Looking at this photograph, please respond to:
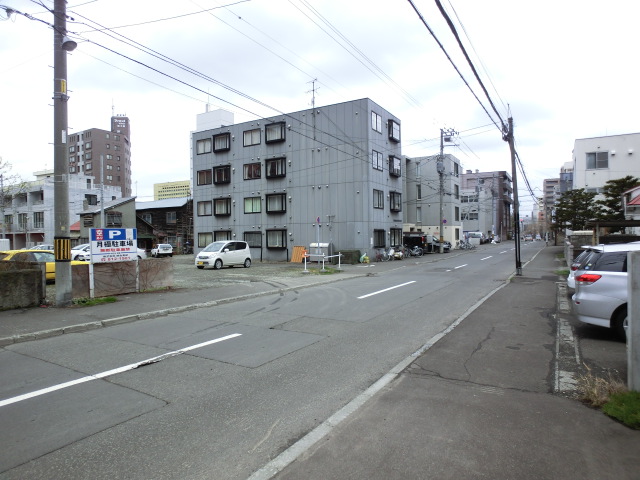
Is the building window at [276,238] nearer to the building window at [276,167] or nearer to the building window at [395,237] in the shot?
the building window at [276,167]

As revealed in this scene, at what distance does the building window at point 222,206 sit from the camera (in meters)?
36.1

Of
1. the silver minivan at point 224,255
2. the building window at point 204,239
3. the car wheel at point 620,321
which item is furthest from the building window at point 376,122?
the car wheel at point 620,321

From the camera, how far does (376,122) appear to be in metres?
31.0

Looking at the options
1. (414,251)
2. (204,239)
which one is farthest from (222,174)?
(414,251)

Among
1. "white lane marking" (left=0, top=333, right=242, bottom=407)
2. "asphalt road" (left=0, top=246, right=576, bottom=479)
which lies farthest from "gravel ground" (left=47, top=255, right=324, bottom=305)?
"white lane marking" (left=0, top=333, right=242, bottom=407)

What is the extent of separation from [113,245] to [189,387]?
875 cm

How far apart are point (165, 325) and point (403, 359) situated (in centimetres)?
535

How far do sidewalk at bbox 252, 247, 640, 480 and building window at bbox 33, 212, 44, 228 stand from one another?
62471 mm

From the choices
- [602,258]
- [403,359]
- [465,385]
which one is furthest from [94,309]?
[602,258]

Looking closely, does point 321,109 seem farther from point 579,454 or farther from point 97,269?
point 579,454

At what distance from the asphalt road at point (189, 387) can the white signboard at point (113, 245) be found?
397 centimetres

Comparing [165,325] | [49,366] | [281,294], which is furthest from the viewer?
[281,294]

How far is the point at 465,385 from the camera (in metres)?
4.69

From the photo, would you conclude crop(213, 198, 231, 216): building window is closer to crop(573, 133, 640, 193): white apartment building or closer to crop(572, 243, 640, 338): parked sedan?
crop(572, 243, 640, 338): parked sedan
